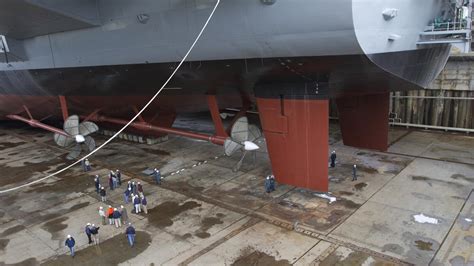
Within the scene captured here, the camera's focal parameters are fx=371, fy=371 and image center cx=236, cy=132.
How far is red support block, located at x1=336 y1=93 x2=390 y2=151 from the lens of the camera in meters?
16.1

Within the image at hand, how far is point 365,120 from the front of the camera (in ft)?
55.5

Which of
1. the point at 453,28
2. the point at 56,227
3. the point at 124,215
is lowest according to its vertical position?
the point at 56,227

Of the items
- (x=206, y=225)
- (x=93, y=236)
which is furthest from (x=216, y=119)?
(x=93, y=236)

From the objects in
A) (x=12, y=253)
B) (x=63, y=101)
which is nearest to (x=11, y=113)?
(x=63, y=101)

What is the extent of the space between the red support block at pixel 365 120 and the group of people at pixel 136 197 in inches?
374

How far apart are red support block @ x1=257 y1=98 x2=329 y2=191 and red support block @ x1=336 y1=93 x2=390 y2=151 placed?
553 cm

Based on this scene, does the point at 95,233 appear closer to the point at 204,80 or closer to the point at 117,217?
the point at 117,217

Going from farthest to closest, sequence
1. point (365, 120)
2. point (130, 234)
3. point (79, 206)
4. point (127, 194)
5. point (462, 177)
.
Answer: point (365, 120) < point (462, 177) < point (127, 194) < point (79, 206) < point (130, 234)

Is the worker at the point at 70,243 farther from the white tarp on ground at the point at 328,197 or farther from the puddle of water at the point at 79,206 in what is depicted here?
the white tarp on ground at the point at 328,197

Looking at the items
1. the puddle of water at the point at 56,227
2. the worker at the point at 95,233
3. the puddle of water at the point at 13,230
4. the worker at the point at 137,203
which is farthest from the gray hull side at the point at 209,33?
the puddle of water at the point at 13,230

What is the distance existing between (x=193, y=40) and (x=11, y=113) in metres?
17.2

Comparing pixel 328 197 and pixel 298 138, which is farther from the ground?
pixel 298 138

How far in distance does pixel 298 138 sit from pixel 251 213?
2.80 metres

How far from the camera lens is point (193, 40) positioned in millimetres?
11516
